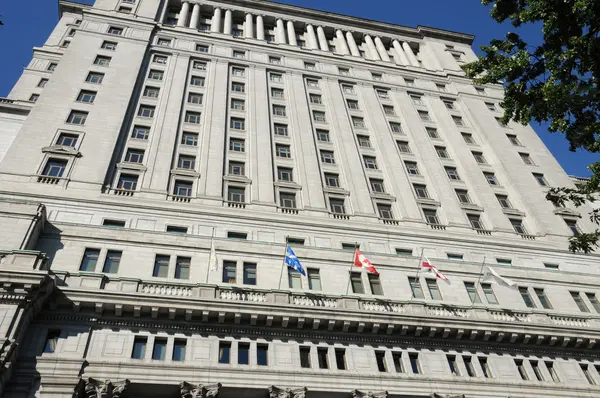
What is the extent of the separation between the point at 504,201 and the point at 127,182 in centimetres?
3486

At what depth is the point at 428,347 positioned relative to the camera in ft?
93.9

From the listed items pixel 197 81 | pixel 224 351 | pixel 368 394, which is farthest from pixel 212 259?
pixel 197 81

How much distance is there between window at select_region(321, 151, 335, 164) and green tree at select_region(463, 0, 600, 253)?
786 inches

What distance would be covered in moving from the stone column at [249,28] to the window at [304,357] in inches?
1806

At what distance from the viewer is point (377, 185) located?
1716 inches

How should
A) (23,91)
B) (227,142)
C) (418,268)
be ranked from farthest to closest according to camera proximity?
(23,91) → (227,142) → (418,268)

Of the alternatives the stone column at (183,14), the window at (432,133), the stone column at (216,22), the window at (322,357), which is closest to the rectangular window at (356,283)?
the window at (322,357)

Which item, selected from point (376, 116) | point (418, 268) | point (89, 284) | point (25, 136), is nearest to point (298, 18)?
point (376, 116)

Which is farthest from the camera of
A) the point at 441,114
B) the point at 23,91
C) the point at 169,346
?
the point at 441,114

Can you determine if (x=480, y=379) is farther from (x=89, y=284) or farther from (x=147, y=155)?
(x=147, y=155)

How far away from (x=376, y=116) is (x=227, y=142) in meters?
18.0

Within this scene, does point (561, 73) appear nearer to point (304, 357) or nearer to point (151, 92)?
point (304, 357)

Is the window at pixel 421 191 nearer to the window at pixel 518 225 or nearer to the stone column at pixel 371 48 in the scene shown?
the window at pixel 518 225

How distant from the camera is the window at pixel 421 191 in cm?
4372
